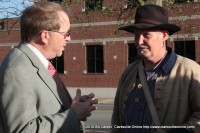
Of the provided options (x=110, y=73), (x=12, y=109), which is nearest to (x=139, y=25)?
(x=12, y=109)

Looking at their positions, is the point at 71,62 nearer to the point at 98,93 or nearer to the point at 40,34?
the point at 98,93

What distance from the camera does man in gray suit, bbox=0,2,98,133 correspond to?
8.15 feet

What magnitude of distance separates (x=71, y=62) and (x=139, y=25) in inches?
888

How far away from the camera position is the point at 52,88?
276cm

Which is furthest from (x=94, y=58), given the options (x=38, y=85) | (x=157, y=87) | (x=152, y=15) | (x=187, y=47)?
(x=38, y=85)

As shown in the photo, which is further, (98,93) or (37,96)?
(98,93)

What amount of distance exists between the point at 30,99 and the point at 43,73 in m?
0.27

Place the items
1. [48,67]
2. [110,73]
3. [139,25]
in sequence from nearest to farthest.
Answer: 1. [48,67]
2. [139,25]
3. [110,73]

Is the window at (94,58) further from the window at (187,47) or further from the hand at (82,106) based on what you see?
the hand at (82,106)

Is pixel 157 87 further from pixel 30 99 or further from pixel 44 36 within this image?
pixel 30 99

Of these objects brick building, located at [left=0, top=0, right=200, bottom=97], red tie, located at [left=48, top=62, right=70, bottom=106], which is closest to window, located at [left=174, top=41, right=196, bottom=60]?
brick building, located at [left=0, top=0, right=200, bottom=97]

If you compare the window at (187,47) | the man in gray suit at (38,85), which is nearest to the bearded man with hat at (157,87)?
the man in gray suit at (38,85)

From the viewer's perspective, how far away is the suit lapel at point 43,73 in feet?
8.94

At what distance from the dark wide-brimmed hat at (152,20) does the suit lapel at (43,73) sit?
962 mm
